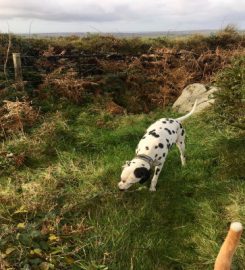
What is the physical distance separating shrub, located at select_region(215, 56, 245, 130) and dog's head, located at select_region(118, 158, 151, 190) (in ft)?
10.3

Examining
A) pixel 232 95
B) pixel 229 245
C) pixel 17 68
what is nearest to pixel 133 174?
pixel 232 95


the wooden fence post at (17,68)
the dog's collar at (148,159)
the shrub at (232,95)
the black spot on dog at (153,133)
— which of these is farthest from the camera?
the wooden fence post at (17,68)

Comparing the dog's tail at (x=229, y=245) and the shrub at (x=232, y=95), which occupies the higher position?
the dog's tail at (x=229, y=245)

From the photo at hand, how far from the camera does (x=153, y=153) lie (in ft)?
24.5

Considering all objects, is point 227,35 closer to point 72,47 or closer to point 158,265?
point 72,47

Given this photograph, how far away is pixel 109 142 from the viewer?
371 inches

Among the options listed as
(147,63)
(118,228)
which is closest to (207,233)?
(118,228)

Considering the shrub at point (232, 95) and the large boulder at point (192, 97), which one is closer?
the shrub at point (232, 95)

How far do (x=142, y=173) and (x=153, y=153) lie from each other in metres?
Answer: 0.65

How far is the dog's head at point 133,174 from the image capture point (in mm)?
6926

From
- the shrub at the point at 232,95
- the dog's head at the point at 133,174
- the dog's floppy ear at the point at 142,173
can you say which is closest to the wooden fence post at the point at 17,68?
the shrub at the point at 232,95

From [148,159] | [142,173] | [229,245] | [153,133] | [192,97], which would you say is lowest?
[192,97]

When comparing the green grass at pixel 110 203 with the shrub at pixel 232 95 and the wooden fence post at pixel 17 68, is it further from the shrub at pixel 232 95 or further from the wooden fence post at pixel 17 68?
the wooden fence post at pixel 17 68

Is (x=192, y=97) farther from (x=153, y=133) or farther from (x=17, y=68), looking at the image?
(x=17, y=68)
